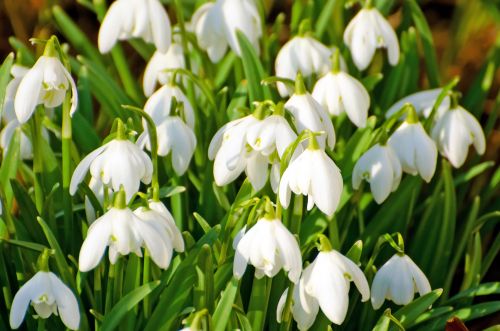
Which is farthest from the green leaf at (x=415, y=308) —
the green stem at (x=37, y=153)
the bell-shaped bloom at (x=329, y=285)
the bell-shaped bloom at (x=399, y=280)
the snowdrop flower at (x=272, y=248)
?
the green stem at (x=37, y=153)

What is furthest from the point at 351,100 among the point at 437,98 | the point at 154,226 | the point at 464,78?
the point at 464,78

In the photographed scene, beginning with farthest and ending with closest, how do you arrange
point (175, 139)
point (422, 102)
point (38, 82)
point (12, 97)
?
point (422, 102) → point (12, 97) → point (175, 139) → point (38, 82)

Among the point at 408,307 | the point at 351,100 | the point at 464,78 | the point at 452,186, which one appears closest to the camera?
the point at 408,307

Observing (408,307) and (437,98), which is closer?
(408,307)

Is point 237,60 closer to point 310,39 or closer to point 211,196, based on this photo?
point 310,39

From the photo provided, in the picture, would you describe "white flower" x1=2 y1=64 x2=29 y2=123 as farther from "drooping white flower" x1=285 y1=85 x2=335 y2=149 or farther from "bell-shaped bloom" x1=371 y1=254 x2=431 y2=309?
"bell-shaped bloom" x1=371 y1=254 x2=431 y2=309

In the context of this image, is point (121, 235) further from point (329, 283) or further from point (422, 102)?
point (422, 102)

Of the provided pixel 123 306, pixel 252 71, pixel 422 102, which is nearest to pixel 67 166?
pixel 123 306
